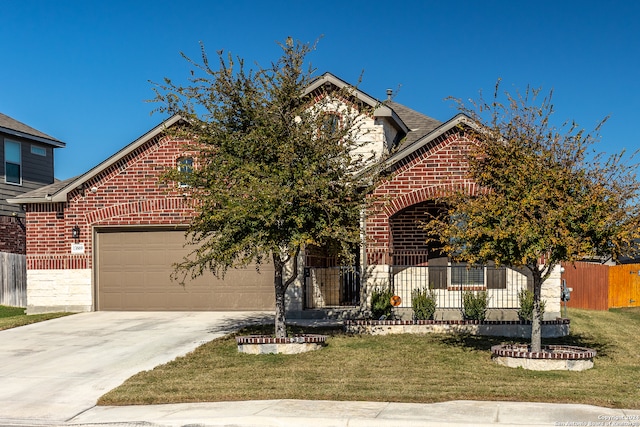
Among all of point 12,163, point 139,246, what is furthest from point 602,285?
point 12,163

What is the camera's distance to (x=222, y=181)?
50.6 feet

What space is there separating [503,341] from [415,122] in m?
10.9

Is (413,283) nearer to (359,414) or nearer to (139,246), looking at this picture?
(139,246)

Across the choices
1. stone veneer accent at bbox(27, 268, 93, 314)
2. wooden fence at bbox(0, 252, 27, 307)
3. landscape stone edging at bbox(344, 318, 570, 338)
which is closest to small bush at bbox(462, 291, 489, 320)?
landscape stone edging at bbox(344, 318, 570, 338)

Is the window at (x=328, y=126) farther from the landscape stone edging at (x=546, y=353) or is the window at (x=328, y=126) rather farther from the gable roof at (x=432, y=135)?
the landscape stone edging at (x=546, y=353)

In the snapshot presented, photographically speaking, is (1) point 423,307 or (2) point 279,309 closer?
(2) point 279,309

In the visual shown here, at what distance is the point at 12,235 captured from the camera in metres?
28.5

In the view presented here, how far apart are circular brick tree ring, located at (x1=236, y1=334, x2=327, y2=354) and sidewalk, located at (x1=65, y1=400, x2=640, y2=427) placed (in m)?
3.85

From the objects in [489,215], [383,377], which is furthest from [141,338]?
[489,215]

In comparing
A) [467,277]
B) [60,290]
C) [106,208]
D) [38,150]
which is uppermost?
[38,150]

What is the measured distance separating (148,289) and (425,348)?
952cm

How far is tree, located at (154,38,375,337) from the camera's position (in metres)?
14.7

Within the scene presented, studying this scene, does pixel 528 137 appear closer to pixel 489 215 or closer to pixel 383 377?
pixel 489 215

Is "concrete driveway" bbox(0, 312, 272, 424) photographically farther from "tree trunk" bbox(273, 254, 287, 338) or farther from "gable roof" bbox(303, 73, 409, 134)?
"gable roof" bbox(303, 73, 409, 134)
